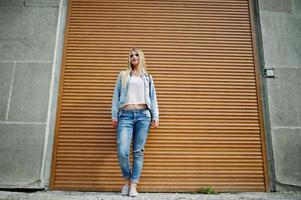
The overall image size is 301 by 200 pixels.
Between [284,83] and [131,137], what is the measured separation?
2806 millimetres

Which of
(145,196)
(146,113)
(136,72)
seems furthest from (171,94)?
(145,196)

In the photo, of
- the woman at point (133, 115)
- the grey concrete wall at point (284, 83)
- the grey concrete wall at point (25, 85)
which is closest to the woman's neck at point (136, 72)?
the woman at point (133, 115)

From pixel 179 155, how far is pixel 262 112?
5.26ft

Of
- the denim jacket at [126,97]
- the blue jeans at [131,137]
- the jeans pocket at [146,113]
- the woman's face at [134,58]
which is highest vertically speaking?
the woman's face at [134,58]

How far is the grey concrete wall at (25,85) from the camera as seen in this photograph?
4.35m

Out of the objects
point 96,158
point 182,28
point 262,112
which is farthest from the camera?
point 182,28

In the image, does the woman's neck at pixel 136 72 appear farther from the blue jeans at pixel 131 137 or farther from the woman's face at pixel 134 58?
the blue jeans at pixel 131 137

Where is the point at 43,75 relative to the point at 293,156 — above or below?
above

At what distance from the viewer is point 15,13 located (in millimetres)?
5117

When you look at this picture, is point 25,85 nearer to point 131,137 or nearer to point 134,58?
point 134,58

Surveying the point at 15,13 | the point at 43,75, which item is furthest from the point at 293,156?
the point at 15,13

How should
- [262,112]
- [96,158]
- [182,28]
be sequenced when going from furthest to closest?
[182,28] → [262,112] → [96,158]

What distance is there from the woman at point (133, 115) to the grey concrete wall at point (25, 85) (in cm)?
→ 131

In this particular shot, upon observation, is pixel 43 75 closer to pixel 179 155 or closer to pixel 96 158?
pixel 96 158
